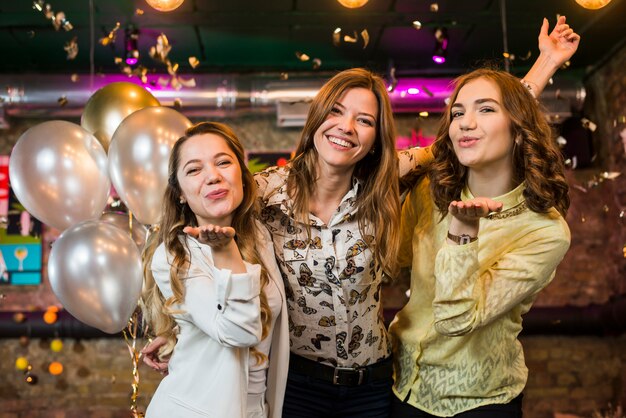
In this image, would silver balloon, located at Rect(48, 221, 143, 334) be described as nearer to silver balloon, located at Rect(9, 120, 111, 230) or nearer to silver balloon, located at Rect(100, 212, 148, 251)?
silver balloon, located at Rect(9, 120, 111, 230)

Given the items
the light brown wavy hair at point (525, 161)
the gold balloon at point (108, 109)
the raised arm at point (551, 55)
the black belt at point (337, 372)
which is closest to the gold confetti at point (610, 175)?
the raised arm at point (551, 55)

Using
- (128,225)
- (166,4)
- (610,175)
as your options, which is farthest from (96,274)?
(610,175)

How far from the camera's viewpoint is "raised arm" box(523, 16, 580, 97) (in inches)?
93.8

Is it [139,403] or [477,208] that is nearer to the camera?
[477,208]

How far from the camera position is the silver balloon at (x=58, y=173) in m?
3.27

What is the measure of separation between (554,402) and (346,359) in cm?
424

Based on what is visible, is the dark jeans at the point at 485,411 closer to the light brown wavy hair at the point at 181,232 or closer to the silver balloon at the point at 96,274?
the light brown wavy hair at the point at 181,232

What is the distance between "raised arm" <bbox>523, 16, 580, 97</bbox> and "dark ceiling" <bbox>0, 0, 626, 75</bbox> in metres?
2.49

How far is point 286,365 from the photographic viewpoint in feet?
6.93

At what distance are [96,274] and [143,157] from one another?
1.72 ft

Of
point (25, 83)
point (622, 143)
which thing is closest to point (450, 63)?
point (622, 143)

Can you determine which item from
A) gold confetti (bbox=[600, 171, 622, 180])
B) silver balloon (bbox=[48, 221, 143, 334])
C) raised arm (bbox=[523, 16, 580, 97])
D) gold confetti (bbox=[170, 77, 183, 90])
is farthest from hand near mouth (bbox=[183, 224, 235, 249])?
gold confetti (bbox=[600, 171, 622, 180])

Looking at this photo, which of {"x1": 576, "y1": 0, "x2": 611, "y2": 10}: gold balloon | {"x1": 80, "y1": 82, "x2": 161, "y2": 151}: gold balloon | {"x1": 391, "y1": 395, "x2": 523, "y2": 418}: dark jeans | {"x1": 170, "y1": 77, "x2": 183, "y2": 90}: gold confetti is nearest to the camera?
{"x1": 391, "y1": 395, "x2": 523, "y2": 418}: dark jeans

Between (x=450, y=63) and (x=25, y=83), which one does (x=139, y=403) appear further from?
(x=450, y=63)
